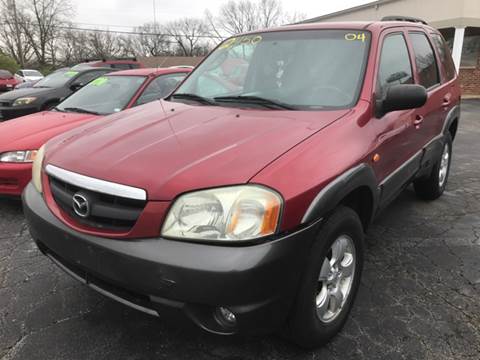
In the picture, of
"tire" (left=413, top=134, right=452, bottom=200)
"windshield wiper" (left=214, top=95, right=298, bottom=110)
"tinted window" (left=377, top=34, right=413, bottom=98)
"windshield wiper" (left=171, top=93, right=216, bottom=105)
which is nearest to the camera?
"windshield wiper" (left=214, top=95, right=298, bottom=110)

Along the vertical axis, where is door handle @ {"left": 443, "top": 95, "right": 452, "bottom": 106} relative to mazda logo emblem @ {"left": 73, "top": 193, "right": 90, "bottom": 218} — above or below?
above

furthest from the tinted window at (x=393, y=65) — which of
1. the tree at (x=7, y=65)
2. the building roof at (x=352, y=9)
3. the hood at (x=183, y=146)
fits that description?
the tree at (x=7, y=65)

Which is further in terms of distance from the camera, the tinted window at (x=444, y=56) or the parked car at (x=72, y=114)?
the tinted window at (x=444, y=56)

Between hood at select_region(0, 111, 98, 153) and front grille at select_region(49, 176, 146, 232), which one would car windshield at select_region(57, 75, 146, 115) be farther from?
front grille at select_region(49, 176, 146, 232)

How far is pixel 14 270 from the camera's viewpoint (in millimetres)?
3164

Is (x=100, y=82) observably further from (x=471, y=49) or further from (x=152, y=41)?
(x=152, y=41)

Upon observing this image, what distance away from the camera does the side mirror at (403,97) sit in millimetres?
2504

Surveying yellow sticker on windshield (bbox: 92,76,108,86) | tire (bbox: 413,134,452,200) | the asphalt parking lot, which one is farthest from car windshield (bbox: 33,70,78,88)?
tire (bbox: 413,134,452,200)

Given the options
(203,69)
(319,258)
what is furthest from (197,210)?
(203,69)

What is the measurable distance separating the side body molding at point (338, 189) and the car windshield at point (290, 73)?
473 millimetres

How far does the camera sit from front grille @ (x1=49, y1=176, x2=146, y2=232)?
1873mm

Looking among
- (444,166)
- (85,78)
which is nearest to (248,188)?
(444,166)

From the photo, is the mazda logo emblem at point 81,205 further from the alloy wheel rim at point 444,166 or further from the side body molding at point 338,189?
the alloy wheel rim at point 444,166

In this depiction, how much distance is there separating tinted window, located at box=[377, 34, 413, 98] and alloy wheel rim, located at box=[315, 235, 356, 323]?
3.45 feet
